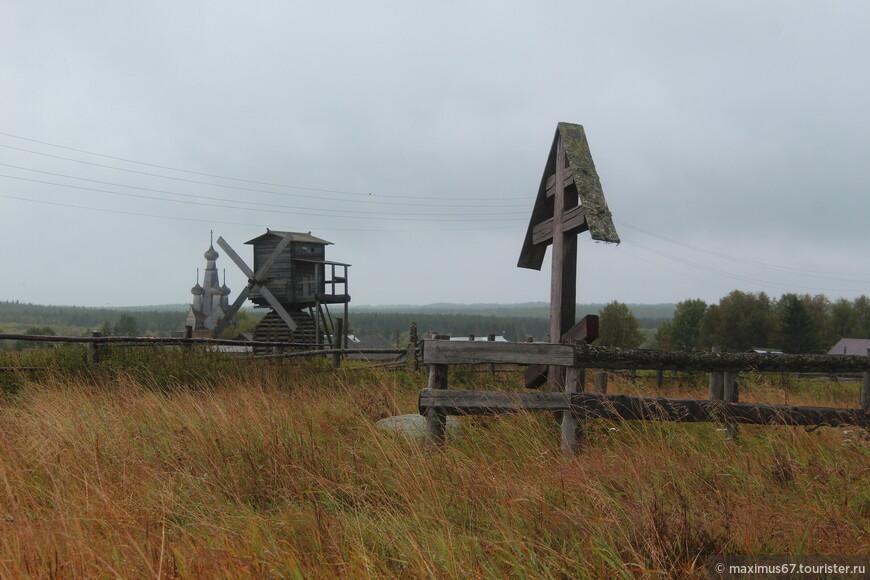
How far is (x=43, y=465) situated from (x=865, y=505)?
569 centimetres

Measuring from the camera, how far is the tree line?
69.4 meters

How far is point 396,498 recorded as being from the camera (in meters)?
3.86

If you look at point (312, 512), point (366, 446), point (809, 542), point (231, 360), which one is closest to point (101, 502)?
point (312, 512)

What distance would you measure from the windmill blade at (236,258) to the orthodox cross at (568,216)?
26044 millimetres

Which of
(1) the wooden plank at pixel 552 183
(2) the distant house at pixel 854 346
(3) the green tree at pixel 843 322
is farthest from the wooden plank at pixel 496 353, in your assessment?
(3) the green tree at pixel 843 322

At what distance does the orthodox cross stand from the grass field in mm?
1067

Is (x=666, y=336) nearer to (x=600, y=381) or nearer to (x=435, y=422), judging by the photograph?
(x=600, y=381)

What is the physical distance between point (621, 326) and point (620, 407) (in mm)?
85475

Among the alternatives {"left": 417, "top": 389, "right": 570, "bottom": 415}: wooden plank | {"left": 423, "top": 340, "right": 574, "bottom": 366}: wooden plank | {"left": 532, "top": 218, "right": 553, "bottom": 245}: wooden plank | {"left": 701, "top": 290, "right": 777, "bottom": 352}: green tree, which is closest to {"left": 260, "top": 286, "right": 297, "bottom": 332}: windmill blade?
{"left": 532, "top": 218, "right": 553, "bottom": 245}: wooden plank

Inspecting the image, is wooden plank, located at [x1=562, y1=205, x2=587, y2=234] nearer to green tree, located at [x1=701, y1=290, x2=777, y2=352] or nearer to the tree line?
the tree line

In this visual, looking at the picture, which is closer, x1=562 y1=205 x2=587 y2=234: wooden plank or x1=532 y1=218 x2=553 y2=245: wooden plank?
x1=562 y1=205 x2=587 y2=234: wooden plank

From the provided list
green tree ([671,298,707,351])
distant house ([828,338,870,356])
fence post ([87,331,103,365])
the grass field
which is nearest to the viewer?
the grass field

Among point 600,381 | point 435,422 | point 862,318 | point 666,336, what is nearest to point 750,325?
point 666,336

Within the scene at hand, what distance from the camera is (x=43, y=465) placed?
4773 millimetres
